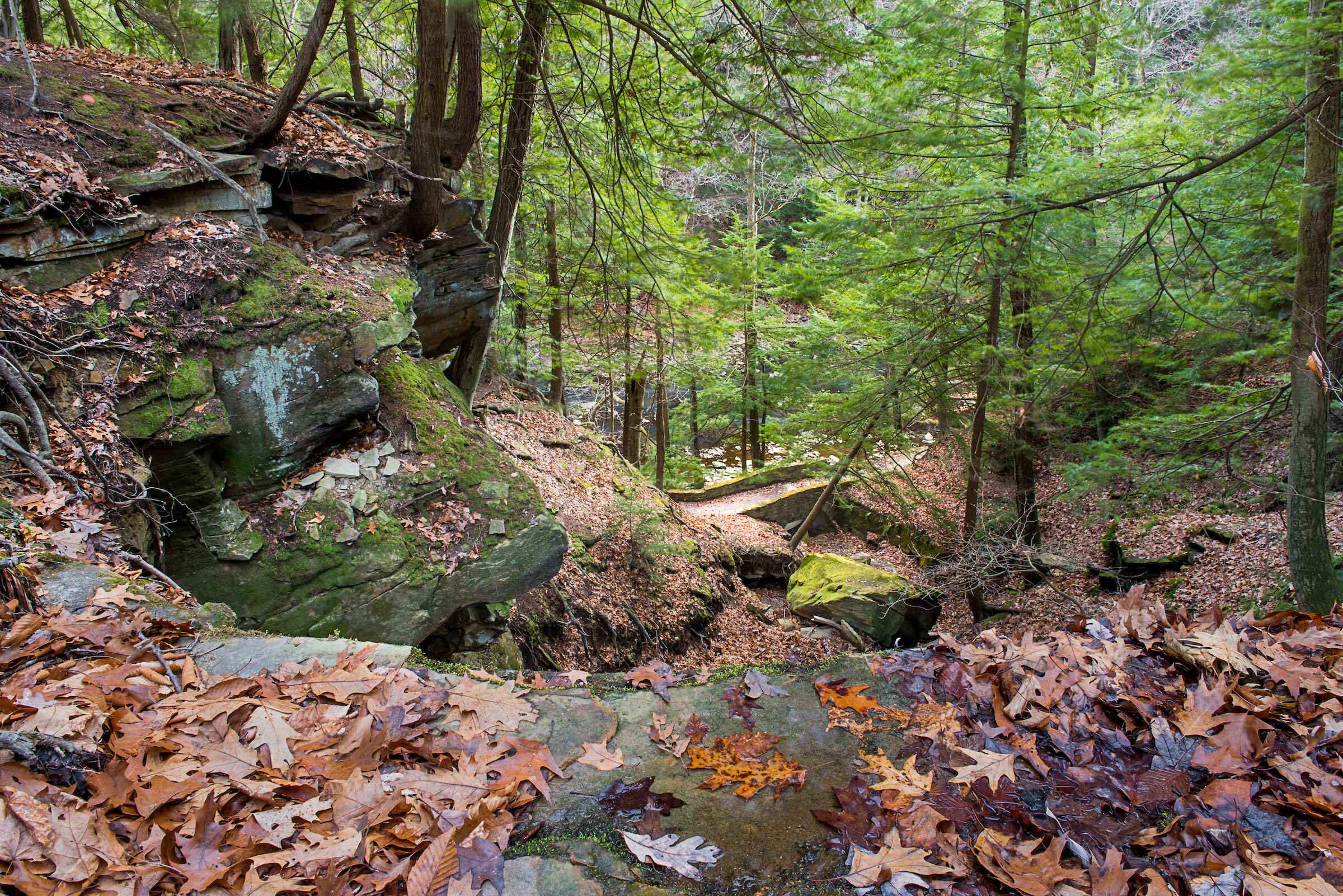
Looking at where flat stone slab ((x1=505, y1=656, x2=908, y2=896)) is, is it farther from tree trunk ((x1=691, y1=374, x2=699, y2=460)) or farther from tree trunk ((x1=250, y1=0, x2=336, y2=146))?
tree trunk ((x1=691, y1=374, x2=699, y2=460))

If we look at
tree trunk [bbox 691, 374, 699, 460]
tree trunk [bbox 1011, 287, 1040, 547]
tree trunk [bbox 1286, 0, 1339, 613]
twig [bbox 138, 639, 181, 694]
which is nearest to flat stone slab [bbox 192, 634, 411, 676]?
twig [bbox 138, 639, 181, 694]

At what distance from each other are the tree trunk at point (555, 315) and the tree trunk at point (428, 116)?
8.46 ft

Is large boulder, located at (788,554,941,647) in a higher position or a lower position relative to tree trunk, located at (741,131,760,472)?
lower

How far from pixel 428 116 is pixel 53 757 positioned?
6082 mm

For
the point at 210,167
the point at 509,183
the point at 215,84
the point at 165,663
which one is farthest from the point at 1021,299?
the point at 165,663

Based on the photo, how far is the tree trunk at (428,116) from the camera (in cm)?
577

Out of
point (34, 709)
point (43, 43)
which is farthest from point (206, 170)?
point (34, 709)

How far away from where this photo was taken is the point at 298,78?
5.53 metres

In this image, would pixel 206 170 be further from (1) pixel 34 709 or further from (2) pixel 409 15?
(1) pixel 34 709

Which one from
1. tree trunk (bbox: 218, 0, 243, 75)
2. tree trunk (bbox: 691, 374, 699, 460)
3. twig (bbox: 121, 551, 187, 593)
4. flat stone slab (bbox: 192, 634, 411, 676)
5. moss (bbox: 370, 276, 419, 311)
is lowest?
tree trunk (bbox: 691, 374, 699, 460)

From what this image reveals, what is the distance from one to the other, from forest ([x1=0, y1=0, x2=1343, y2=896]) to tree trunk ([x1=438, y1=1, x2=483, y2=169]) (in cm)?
6

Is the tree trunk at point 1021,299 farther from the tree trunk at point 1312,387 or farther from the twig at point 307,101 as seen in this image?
the twig at point 307,101

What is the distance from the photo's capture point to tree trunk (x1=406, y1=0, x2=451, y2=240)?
577 cm

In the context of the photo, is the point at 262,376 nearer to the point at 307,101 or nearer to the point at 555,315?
the point at 307,101
